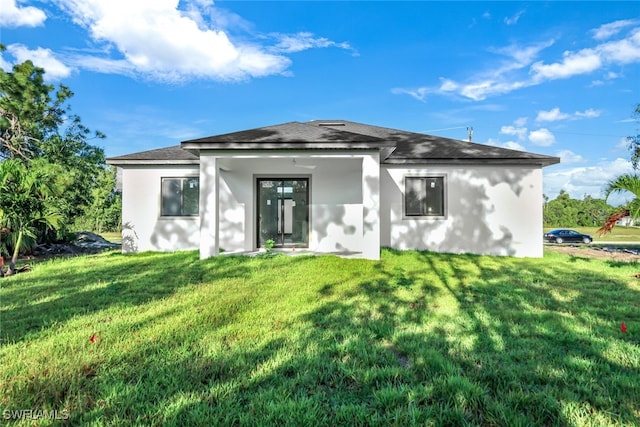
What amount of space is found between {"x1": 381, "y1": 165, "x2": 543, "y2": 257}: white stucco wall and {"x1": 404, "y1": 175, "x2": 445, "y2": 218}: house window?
0.59 ft

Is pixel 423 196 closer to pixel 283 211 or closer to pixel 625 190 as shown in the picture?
pixel 283 211

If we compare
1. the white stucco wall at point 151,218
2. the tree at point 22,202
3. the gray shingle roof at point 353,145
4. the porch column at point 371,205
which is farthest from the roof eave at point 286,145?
the tree at point 22,202

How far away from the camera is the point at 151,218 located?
10117 millimetres

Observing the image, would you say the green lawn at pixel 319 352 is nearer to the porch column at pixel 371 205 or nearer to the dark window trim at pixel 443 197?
the porch column at pixel 371 205

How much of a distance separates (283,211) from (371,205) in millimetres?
3566

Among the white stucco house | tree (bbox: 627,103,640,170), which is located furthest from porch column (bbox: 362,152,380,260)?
tree (bbox: 627,103,640,170)

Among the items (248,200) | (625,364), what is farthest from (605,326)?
(248,200)

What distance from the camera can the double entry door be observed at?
33.5 feet

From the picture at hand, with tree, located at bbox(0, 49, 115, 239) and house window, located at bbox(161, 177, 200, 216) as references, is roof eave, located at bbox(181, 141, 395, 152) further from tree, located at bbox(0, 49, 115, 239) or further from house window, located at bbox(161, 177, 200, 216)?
tree, located at bbox(0, 49, 115, 239)

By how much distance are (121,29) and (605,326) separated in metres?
14.0

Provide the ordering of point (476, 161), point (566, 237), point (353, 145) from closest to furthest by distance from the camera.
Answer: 1. point (353, 145)
2. point (476, 161)
3. point (566, 237)

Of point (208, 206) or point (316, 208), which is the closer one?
point (208, 206)
